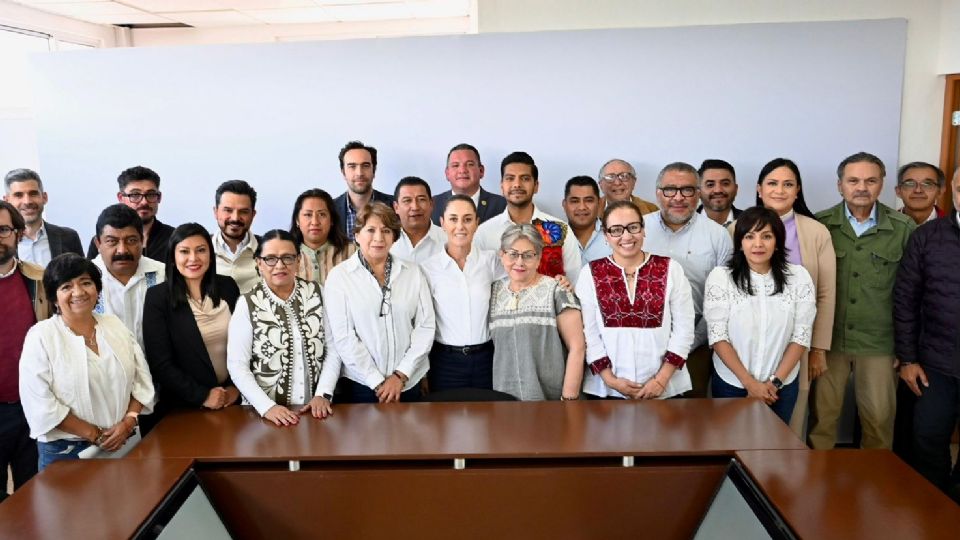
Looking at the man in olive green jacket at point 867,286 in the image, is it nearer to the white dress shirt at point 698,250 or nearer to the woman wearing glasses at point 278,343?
the white dress shirt at point 698,250

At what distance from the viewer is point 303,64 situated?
4516 mm

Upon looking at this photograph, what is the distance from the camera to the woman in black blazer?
2.68m

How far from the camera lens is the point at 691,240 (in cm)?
335

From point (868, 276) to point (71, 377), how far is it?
3563 mm

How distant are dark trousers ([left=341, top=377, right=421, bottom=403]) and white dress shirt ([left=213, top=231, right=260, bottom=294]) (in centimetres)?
77

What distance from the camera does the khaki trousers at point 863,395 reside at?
3482 mm

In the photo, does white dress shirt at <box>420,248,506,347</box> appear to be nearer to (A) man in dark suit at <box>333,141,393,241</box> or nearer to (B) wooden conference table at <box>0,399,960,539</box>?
(B) wooden conference table at <box>0,399,960,539</box>

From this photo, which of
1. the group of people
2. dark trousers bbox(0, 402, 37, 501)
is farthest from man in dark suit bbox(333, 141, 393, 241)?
dark trousers bbox(0, 402, 37, 501)

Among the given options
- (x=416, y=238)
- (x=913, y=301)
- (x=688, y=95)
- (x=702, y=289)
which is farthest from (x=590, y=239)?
(x=913, y=301)

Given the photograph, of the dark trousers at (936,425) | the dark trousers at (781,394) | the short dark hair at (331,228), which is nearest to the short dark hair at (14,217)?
the short dark hair at (331,228)

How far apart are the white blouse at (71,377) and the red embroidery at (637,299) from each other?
1.92 m

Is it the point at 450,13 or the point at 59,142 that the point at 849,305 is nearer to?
the point at 59,142

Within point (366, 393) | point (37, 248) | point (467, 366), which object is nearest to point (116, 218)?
point (37, 248)

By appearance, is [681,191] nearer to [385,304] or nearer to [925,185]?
[925,185]
